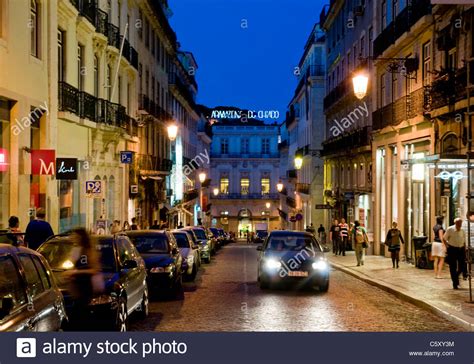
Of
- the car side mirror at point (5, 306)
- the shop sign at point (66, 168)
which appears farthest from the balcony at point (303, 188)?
the car side mirror at point (5, 306)

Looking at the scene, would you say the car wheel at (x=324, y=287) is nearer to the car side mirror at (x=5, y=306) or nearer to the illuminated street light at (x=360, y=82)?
the illuminated street light at (x=360, y=82)

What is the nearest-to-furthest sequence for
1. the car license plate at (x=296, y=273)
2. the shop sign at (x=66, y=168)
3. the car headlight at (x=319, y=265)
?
the car license plate at (x=296, y=273)
the car headlight at (x=319, y=265)
the shop sign at (x=66, y=168)

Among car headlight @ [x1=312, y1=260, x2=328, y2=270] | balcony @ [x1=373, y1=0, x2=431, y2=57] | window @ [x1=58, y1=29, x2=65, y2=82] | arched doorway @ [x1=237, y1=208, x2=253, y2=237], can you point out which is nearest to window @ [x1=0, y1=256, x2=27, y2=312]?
car headlight @ [x1=312, y1=260, x2=328, y2=270]

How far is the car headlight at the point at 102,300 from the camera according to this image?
10.8 m

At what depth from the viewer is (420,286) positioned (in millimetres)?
19375

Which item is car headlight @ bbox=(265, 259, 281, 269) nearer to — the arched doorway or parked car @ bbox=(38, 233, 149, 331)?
parked car @ bbox=(38, 233, 149, 331)

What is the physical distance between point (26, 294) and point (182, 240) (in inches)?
664

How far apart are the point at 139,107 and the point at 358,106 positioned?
38.7 ft

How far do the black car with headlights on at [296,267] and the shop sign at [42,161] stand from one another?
604 centimetres

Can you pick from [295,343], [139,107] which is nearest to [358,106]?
[139,107]

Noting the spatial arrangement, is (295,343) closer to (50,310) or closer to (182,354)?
(182,354)

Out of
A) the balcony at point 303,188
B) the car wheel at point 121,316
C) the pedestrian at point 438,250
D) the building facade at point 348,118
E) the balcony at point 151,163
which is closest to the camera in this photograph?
the car wheel at point 121,316

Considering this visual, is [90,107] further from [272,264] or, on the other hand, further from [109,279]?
[109,279]

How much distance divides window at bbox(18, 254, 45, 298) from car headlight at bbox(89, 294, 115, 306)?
2.46 meters
